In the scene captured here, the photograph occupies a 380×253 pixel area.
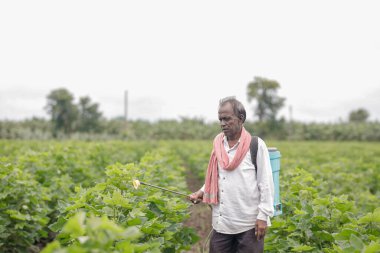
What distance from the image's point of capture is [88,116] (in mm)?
42844

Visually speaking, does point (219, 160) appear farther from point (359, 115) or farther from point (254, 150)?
point (359, 115)

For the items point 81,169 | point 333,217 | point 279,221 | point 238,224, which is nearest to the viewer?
point 238,224

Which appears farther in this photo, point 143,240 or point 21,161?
point 21,161

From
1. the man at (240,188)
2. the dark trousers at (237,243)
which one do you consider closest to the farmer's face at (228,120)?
the man at (240,188)

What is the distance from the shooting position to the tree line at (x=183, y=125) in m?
41.5

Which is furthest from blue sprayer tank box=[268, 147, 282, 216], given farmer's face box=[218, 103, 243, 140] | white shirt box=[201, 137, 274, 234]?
farmer's face box=[218, 103, 243, 140]

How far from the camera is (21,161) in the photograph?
7516 millimetres

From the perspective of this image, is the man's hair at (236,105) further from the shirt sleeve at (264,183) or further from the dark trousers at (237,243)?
the dark trousers at (237,243)

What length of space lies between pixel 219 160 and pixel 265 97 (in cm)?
4815

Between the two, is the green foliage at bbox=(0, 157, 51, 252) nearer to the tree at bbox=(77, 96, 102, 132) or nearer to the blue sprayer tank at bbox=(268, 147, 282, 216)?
the blue sprayer tank at bbox=(268, 147, 282, 216)

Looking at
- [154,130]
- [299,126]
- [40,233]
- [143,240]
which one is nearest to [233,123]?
[143,240]

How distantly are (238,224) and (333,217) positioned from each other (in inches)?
42.8

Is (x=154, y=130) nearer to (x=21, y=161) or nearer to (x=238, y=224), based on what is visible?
(x=21, y=161)

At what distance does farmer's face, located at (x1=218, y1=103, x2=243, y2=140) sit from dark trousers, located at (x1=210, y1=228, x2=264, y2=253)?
0.94m
